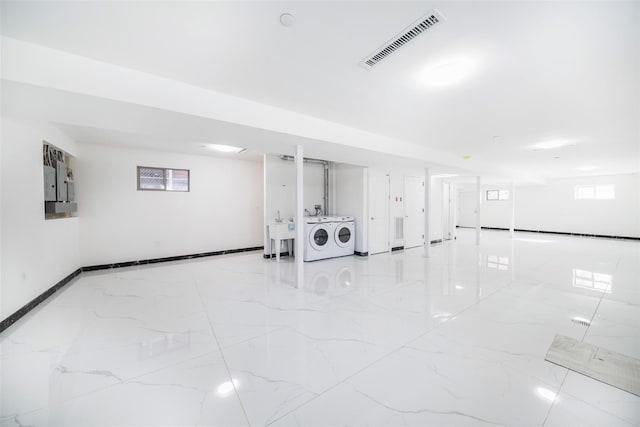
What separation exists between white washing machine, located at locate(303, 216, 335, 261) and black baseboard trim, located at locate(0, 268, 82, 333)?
13.7ft

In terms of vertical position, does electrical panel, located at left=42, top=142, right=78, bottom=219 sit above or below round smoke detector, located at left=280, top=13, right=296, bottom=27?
below

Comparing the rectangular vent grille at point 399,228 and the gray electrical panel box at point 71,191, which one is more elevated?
the gray electrical panel box at point 71,191

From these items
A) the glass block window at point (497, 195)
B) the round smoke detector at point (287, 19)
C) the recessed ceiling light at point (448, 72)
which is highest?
the round smoke detector at point (287, 19)

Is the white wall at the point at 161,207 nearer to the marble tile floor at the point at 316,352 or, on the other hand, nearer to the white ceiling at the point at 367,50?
the marble tile floor at the point at 316,352

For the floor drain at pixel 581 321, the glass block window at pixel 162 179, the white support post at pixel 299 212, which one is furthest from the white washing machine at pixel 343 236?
the floor drain at pixel 581 321

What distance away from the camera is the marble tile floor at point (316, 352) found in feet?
5.23

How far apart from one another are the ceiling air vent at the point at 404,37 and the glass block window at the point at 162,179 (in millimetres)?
5287

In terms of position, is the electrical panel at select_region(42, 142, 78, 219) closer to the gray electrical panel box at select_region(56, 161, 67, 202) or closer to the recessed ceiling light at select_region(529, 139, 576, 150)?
the gray electrical panel box at select_region(56, 161, 67, 202)

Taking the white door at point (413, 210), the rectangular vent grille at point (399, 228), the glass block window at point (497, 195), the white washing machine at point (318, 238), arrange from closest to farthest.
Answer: the white washing machine at point (318, 238) < the rectangular vent grille at point (399, 228) < the white door at point (413, 210) < the glass block window at point (497, 195)

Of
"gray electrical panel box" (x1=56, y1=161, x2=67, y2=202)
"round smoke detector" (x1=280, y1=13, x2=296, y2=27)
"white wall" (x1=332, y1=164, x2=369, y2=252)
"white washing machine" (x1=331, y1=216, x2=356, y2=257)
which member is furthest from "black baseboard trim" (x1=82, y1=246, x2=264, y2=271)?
"round smoke detector" (x1=280, y1=13, x2=296, y2=27)

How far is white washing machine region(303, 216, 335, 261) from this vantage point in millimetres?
5762

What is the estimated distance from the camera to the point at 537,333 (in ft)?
8.30

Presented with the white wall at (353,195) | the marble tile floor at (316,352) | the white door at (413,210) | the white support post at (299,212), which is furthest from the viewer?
the white door at (413,210)

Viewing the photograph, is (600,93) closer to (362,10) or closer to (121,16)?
(362,10)
